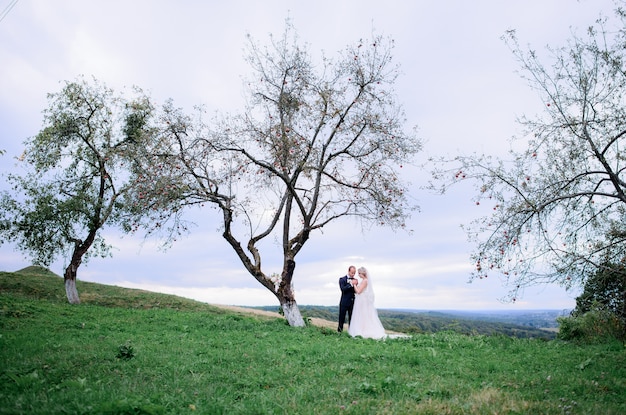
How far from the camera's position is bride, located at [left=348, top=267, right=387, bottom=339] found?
19.3m

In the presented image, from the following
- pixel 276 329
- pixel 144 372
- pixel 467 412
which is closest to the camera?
pixel 467 412

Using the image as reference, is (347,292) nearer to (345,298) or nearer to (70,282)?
(345,298)

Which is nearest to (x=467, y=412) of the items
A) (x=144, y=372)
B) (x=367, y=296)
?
(x=144, y=372)

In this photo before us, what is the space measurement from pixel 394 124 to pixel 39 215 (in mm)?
19885

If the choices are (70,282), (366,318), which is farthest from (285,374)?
(70,282)

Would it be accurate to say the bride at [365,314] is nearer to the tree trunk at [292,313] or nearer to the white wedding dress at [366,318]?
the white wedding dress at [366,318]

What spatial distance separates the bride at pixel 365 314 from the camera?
1931cm

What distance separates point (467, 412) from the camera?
23.0 ft

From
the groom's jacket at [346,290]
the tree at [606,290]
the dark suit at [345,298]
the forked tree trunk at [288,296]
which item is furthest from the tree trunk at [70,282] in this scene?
the tree at [606,290]

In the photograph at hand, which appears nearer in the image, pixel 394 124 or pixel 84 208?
pixel 394 124

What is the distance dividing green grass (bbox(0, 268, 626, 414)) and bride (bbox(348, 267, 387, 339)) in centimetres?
295

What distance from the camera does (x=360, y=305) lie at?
19609mm

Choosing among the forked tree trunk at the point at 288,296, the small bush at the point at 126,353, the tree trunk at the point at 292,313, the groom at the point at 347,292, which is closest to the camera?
the small bush at the point at 126,353

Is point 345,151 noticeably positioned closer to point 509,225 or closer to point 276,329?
point 276,329
